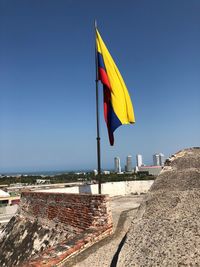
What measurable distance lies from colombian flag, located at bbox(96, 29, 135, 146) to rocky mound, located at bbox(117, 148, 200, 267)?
15.1 feet

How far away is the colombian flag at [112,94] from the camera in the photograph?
8.41m

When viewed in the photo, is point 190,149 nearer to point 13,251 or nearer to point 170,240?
point 170,240

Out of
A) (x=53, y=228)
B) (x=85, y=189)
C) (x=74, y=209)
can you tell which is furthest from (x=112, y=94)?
(x=85, y=189)

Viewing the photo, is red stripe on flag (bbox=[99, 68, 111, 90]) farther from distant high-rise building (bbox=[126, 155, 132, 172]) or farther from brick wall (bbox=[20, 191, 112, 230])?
distant high-rise building (bbox=[126, 155, 132, 172])

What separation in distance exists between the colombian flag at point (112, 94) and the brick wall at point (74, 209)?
213 centimetres

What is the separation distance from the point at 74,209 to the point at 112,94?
359 cm

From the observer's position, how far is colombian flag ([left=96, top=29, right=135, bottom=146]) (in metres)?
8.41

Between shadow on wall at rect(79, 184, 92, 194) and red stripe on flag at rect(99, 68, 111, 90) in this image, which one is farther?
shadow on wall at rect(79, 184, 92, 194)

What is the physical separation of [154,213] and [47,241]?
5.01 metres

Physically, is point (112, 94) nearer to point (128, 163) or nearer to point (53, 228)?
point (53, 228)

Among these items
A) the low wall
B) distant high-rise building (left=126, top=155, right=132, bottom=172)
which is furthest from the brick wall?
distant high-rise building (left=126, top=155, right=132, bottom=172)

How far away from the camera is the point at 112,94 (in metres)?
8.59

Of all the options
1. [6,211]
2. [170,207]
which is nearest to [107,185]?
[170,207]

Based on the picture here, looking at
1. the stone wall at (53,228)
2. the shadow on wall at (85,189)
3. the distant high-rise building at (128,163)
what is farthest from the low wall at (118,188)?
the distant high-rise building at (128,163)
